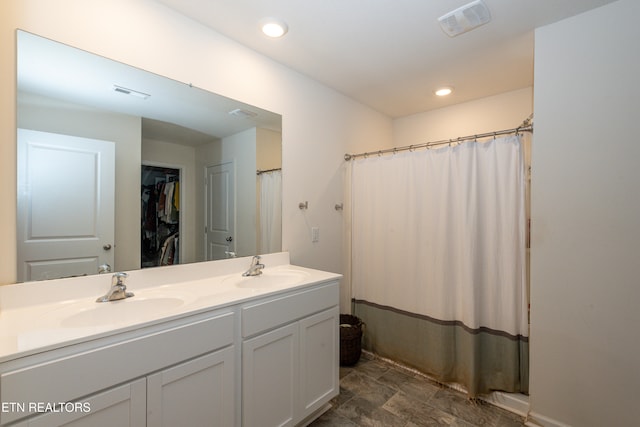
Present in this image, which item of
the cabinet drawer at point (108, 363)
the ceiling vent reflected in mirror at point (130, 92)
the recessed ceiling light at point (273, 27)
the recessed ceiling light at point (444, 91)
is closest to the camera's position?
the cabinet drawer at point (108, 363)

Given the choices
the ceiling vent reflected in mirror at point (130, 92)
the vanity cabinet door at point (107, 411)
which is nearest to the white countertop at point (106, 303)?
the vanity cabinet door at point (107, 411)

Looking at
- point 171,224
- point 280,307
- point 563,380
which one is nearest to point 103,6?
point 171,224

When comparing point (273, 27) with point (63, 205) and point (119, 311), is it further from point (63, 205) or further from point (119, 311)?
point (119, 311)

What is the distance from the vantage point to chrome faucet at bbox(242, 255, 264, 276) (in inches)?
71.7

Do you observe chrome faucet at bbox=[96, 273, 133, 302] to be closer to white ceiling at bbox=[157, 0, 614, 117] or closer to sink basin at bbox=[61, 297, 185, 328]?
sink basin at bbox=[61, 297, 185, 328]

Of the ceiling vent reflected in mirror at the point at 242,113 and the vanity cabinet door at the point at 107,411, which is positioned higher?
the ceiling vent reflected in mirror at the point at 242,113

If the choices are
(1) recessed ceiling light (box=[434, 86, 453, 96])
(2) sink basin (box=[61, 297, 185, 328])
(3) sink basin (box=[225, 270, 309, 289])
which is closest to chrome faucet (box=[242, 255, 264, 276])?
(3) sink basin (box=[225, 270, 309, 289])

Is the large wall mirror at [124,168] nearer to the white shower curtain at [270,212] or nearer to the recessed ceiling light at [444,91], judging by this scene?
the white shower curtain at [270,212]

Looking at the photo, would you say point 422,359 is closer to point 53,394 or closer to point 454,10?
point 53,394

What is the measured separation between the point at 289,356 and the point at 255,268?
0.61 metres

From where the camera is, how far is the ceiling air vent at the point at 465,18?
152cm

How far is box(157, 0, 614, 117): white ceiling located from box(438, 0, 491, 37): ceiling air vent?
32mm

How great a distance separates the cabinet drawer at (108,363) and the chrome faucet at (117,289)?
43 cm

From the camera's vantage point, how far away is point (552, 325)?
162 centimetres
